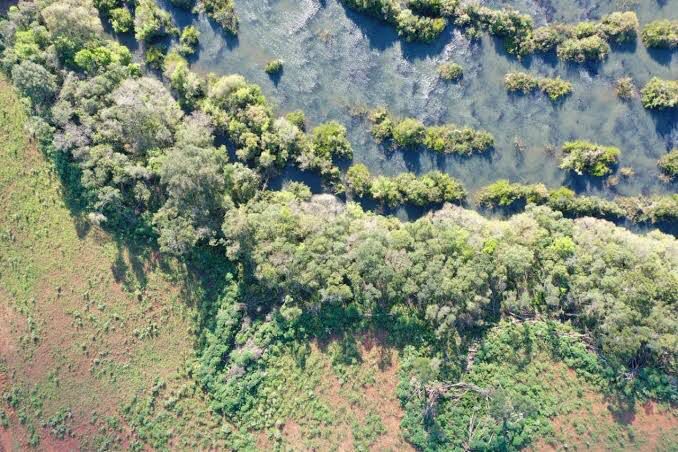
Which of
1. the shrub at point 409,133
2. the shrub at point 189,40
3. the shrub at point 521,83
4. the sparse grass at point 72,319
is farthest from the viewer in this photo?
the shrub at point 189,40

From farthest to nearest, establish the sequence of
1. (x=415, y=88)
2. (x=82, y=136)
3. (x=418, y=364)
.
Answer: (x=415, y=88) → (x=82, y=136) → (x=418, y=364)

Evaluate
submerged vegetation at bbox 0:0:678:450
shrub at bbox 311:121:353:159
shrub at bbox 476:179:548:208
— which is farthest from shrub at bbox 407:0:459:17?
shrub at bbox 476:179:548:208

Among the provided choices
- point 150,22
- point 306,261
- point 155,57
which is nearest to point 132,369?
point 306,261

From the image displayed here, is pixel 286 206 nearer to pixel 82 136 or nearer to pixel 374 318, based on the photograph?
pixel 374 318

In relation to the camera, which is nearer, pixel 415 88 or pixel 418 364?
pixel 418 364

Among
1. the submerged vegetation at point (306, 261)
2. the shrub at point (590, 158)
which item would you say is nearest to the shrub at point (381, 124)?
the submerged vegetation at point (306, 261)

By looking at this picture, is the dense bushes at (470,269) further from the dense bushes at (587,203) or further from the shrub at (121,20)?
the shrub at (121,20)

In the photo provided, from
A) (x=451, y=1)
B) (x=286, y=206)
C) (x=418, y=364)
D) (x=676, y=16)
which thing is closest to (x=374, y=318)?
(x=418, y=364)

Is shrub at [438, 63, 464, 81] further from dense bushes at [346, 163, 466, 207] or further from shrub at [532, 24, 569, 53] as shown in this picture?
dense bushes at [346, 163, 466, 207]
